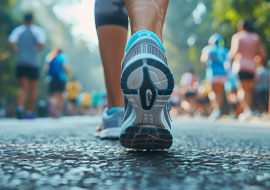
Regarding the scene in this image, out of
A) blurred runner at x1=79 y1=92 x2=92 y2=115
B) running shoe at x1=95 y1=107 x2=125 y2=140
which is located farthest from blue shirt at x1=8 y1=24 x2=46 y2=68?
blurred runner at x1=79 y1=92 x2=92 y2=115

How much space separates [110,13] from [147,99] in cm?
91

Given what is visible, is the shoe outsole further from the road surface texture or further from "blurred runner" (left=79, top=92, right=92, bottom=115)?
"blurred runner" (left=79, top=92, right=92, bottom=115)

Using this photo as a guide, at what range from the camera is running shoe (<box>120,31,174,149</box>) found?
1.09m

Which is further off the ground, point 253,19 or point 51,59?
point 253,19

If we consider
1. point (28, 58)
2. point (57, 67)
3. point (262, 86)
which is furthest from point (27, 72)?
point (262, 86)

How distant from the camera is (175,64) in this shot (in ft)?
88.2

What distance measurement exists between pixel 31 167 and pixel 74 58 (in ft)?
130

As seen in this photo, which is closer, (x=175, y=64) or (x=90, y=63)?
(x=175, y=64)

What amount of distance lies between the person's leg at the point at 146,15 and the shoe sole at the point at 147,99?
26 cm

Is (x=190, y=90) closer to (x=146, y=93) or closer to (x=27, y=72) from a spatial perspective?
(x=27, y=72)

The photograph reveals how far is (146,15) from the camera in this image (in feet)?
4.30

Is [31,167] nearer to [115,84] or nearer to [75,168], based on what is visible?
[75,168]

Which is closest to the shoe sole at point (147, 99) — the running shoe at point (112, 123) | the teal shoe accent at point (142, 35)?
the teal shoe accent at point (142, 35)

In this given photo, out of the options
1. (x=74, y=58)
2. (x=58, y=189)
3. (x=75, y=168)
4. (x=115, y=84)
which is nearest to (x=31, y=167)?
(x=75, y=168)
